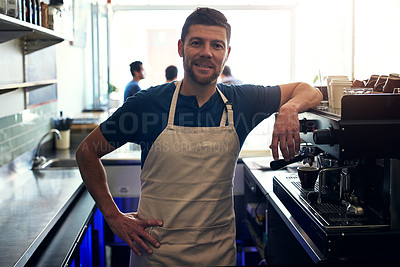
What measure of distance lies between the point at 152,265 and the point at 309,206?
630mm

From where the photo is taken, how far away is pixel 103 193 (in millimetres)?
1757

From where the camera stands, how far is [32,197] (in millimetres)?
2535

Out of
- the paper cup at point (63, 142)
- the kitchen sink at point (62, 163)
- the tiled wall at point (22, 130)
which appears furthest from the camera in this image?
the paper cup at point (63, 142)

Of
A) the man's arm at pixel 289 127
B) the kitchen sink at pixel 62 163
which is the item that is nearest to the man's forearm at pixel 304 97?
the man's arm at pixel 289 127

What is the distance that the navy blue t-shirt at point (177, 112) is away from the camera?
169cm

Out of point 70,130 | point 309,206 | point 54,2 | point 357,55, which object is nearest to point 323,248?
point 309,206

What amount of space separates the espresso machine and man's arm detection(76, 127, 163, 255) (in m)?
0.61

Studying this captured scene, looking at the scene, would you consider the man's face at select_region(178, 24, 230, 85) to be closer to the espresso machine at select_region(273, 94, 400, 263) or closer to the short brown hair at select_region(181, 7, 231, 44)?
the short brown hair at select_region(181, 7, 231, 44)

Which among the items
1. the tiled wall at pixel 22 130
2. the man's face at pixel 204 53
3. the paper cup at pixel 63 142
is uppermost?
the man's face at pixel 204 53

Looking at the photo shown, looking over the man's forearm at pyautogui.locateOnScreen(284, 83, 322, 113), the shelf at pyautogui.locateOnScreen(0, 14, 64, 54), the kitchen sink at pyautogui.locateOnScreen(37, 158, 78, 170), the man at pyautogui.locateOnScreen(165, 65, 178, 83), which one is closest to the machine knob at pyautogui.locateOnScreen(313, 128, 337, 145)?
the man's forearm at pyautogui.locateOnScreen(284, 83, 322, 113)

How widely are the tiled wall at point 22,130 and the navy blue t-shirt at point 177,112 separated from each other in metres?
1.41

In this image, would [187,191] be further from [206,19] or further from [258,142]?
[258,142]

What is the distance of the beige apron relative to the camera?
1.70m

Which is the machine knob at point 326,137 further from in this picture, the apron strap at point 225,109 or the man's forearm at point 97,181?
the man's forearm at point 97,181
